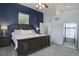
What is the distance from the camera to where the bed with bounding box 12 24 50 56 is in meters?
3.50

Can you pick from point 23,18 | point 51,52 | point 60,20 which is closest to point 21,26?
point 23,18

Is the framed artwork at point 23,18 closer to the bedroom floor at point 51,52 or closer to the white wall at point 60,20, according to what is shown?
the white wall at point 60,20

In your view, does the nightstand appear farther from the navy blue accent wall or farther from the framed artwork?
the framed artwork

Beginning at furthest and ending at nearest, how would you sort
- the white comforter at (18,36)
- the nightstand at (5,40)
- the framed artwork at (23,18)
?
the nightstand at (5,40) → the framed artwork at (23,18) → the white comforter at (18,36)

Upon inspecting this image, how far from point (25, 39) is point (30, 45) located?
397mm

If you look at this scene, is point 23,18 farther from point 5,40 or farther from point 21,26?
point 5,40

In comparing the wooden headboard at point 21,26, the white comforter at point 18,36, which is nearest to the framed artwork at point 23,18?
the wooden headboard at point 21,26

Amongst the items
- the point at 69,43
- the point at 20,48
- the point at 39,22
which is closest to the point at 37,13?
the point at 39,22

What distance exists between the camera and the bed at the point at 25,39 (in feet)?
11.5

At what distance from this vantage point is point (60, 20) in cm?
451

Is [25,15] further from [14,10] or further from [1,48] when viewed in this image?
[1,48]

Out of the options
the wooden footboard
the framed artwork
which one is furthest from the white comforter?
the framed artwork

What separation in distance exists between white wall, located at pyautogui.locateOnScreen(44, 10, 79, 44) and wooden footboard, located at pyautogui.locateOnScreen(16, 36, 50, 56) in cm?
71

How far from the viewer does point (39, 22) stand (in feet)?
12.7
